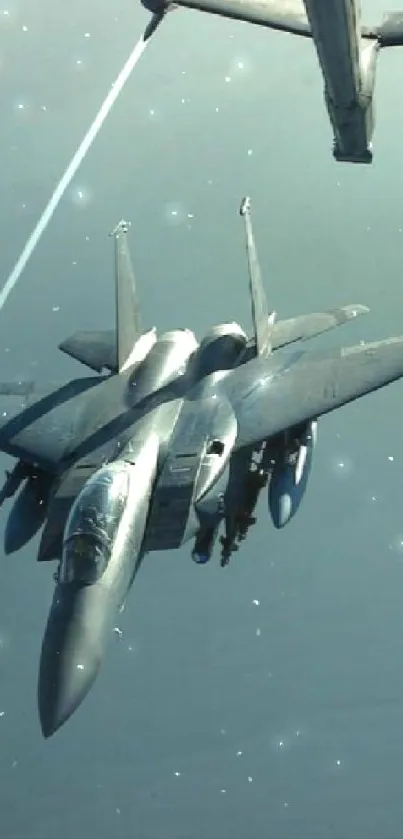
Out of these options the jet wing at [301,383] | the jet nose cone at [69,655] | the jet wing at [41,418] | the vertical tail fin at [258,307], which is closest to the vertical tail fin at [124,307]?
the jet wing at [41,418]

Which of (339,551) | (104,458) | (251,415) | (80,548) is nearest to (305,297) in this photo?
(339,551)

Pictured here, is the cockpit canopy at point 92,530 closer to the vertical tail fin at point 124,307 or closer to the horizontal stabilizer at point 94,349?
the vertical tail fin at point 124,307

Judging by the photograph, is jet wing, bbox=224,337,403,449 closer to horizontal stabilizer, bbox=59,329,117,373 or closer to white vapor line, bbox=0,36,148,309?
horizontal stabilizer, bbox=59,329,117,373

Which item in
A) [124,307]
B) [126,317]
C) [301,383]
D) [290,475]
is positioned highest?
[124,307]

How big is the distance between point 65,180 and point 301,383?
37.7 feet

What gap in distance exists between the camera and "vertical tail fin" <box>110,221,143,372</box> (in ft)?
64.5

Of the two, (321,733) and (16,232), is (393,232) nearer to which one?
(16,232)

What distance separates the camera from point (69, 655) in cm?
1363

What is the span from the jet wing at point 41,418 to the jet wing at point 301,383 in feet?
8.81

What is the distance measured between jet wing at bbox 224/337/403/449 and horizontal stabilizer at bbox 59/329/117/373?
2.59 meters

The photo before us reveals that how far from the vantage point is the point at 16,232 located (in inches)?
1071

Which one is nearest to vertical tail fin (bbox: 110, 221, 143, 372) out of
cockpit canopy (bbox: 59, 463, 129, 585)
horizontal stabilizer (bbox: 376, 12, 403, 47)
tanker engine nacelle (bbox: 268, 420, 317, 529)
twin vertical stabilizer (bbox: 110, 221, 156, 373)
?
twin vertical stabilizer (bbox: 110, 221, 156, 373)

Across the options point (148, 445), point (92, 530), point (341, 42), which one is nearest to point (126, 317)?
point (148, 445)

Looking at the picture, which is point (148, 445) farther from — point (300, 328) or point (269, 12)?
point (269, 12)
